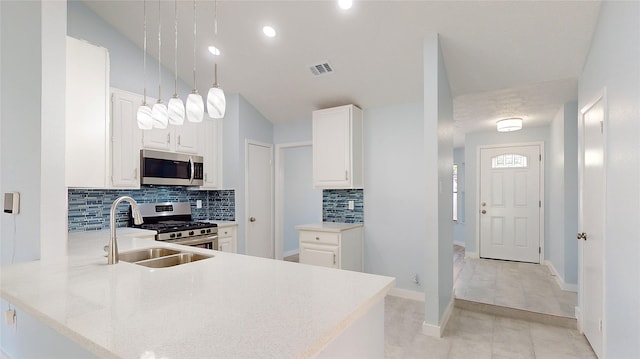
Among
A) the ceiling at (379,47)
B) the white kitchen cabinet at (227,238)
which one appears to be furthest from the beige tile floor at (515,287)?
the white kitchen cabinet at (227,238)

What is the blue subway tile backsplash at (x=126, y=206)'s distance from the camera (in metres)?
3.10

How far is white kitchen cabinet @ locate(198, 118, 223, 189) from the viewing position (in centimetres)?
404

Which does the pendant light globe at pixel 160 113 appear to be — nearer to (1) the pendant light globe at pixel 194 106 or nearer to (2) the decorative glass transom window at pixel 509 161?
(1) the pendant light globe at pixel 194 106

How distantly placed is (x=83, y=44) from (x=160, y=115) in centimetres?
147

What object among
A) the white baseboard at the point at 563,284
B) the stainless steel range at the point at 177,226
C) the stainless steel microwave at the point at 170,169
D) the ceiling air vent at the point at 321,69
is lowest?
the white baseboard at the point at 563,284

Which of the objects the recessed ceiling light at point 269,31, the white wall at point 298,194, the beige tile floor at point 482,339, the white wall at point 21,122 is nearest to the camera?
the white wall at point 21,122

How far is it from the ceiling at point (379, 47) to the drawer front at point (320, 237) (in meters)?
1.70

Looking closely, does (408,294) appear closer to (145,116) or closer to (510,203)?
(510,203)

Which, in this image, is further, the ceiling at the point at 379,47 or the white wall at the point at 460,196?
the white wall at the point at 460,196

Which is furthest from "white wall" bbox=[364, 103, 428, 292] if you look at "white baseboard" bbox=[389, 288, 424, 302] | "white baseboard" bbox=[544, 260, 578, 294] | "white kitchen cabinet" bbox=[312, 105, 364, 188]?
"white baseboard" bbox=[544, 260, 578, 294]

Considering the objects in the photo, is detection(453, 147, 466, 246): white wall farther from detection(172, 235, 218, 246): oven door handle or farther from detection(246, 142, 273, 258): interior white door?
detection(172, 235, 218, 246): oven door handle

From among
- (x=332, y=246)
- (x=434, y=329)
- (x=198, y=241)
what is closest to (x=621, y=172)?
(x=434, y=329)

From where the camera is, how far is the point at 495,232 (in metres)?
5.56

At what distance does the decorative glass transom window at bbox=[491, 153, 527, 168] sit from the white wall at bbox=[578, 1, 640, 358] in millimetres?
3343
